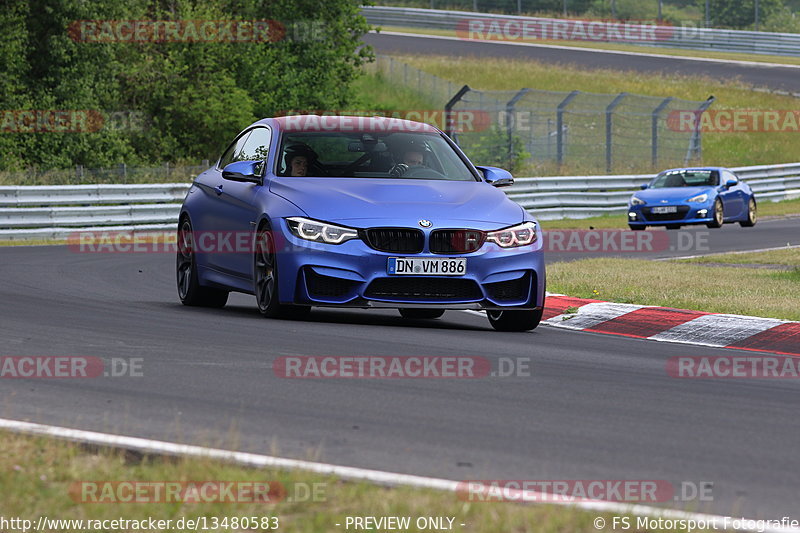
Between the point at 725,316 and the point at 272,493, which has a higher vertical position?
the point at 272,493

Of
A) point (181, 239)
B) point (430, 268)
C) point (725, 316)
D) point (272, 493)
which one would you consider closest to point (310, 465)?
point (272, 493)

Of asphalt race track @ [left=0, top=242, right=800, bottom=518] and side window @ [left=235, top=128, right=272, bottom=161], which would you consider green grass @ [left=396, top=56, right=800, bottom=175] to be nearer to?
side window @ [left=235, top=128, right=272, bottom=161]

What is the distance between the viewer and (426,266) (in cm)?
998

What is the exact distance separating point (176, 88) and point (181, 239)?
83.2 ft

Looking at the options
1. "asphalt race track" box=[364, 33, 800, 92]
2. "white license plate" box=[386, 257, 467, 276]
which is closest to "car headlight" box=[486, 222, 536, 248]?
"white license plate" box=[386, 257, 467, 276]

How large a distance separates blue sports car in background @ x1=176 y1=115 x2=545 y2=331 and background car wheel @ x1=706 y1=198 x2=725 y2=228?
667 inches

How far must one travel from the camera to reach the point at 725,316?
11109 mm

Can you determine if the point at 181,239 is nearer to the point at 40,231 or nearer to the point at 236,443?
the point at 236,443

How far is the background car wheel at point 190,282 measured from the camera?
12.1 metres

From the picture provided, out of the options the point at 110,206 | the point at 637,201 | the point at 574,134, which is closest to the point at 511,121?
the point at 574,134

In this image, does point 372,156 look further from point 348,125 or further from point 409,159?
point 348,125

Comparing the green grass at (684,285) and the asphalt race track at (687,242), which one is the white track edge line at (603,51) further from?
the green grass at (684,285)

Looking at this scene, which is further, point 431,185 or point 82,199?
point 82,199

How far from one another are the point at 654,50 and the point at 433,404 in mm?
59025
